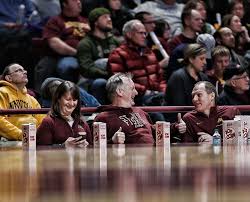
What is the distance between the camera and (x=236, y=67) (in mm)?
9391

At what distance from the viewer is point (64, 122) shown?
7.19 metres

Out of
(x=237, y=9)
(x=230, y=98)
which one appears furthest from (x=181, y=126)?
(x=237, y=9)

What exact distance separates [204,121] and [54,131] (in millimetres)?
1437

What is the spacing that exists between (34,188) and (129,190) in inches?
18.9

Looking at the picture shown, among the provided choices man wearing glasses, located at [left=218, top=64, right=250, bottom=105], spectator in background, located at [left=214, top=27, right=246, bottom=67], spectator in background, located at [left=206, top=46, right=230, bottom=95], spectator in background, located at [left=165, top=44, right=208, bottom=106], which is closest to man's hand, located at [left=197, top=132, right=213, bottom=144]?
spectator in background, located at [left=165, top=44, right=208, bottom=106]

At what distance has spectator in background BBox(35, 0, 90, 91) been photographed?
980 centimetres

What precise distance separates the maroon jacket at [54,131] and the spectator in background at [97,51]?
2129 mm

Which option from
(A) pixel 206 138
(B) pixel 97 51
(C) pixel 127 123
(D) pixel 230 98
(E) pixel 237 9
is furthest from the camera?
(E) pixel 237 9

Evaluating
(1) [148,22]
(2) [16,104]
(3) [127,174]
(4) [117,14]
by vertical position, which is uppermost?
(4) [117,14]

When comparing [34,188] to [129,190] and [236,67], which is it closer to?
[129,190]

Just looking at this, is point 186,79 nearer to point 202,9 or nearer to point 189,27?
point 189,27

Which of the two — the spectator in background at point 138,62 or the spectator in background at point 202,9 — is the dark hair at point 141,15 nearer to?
the spectator in background at point 202,9

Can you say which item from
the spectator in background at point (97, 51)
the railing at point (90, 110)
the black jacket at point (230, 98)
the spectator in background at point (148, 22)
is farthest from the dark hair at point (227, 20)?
the railing at point (90, 110)

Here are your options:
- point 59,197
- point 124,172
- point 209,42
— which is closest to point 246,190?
point 59,197
